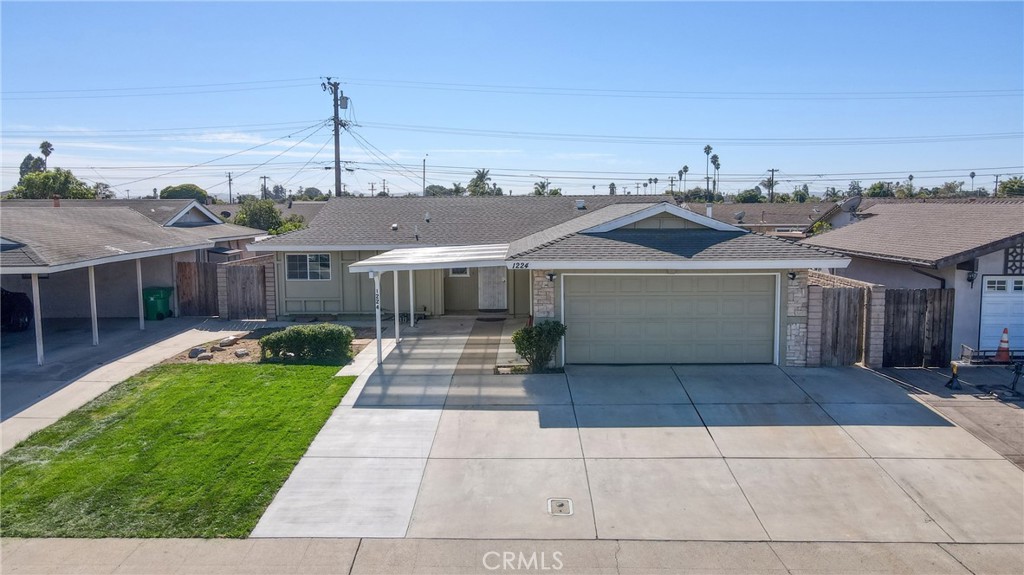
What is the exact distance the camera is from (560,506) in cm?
754

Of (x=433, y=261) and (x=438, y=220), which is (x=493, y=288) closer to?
(x=438, y=220)

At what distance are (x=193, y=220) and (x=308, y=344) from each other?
16.6 metres

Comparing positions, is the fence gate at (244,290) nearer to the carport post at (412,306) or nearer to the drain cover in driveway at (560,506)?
the carport post at (412,306)

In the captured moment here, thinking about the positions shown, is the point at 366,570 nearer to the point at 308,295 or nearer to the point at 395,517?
the point at 395,517

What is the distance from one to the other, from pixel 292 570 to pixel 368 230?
564 inches

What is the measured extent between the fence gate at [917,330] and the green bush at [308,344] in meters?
11.1

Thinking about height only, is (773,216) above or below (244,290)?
above

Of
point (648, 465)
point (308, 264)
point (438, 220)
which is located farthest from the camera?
point (438, 220)

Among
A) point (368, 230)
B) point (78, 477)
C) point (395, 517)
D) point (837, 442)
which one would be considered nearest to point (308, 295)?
point (368, 230)

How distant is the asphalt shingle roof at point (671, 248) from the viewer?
1268 centimetres

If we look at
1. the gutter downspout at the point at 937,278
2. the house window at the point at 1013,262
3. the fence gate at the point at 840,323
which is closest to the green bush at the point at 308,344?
the fence gate at the point at 840,323

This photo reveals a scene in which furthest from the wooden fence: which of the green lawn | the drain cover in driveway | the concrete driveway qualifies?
the drain cover in driveway

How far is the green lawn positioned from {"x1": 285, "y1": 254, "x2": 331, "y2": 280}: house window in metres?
7.11

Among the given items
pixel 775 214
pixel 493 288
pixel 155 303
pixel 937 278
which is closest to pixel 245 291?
pixel 155 303
